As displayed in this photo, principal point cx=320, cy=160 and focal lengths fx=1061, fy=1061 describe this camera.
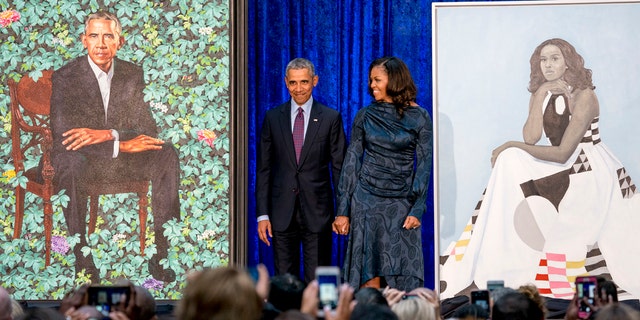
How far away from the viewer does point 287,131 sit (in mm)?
6500

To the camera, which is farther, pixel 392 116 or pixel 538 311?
pixel 392 116

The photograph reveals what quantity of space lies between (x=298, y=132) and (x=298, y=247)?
0.70 m

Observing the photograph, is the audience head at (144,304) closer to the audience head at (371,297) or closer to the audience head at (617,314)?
the audience head at (371,297)

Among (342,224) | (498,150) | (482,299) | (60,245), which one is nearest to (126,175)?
(60,245)

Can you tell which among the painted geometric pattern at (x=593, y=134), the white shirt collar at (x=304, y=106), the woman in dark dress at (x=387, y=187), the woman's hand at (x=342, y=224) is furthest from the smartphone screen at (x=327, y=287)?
the painted geometric pattern at (x=593, y=134)

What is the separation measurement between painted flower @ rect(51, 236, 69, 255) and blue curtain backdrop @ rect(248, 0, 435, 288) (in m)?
1.21

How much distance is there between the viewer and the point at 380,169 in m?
6.09

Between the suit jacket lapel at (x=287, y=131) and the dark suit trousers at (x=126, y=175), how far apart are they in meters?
0.70

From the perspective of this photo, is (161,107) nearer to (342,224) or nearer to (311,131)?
(311,131)

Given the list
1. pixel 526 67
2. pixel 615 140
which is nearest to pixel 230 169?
pixel 526 67

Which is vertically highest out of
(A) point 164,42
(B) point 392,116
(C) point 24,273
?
(A) point 164,42

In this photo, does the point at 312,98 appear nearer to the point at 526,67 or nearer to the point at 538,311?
the point at 526,67

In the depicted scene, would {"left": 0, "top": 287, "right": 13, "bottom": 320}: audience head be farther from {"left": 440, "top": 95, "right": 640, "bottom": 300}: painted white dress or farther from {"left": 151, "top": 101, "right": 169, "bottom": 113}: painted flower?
{"left": 440, "top": 95, "right": 640, "bottom": 300}: painted white dress

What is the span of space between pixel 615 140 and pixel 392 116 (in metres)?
1.61
